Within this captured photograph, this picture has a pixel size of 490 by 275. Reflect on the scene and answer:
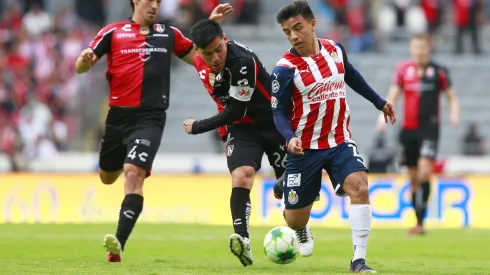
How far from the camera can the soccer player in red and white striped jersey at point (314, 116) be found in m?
9.23

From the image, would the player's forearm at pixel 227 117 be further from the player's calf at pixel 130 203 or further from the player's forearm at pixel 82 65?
the player's forearm at pixel 82 65

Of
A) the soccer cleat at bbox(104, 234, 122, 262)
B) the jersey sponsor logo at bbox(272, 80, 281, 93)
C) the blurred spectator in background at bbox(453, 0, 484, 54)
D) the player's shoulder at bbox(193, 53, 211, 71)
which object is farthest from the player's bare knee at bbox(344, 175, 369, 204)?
the blurred spectator in background at bbox(453, 0, 484, 54)

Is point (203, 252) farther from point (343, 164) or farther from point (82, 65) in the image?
point (343, 164)

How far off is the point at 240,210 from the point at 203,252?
216 centimetres

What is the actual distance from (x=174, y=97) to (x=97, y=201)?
771 cm

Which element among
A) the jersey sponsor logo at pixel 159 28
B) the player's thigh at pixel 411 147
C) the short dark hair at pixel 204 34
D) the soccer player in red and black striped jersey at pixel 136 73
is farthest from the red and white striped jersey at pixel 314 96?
the player's thigh at pixel 411 147

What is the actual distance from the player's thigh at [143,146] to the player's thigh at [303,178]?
1.65m

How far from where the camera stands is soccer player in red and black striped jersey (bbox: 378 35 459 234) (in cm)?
1533

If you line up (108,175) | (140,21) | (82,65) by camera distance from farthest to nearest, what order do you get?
(108,175), (140,21), (82,65)

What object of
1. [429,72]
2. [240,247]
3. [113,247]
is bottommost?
[113,247]

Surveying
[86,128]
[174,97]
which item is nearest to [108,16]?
[174,97]

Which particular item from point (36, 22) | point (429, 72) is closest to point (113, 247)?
point (429, 72)

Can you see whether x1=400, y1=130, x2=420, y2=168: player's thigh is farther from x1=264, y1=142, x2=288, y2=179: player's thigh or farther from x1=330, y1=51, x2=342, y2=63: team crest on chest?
x1=330, y1=51, x2=342, y2=63: team crest on chest

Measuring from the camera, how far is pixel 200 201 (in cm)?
1817
